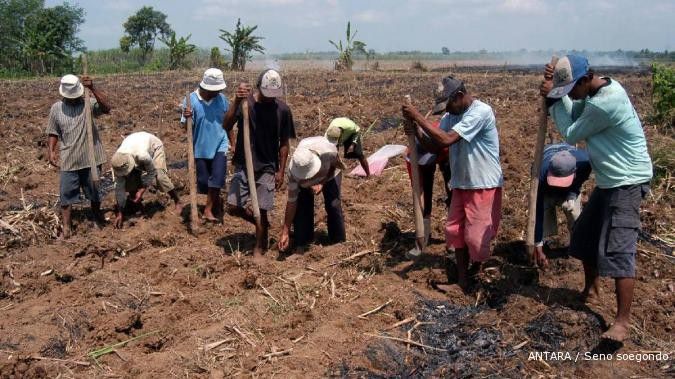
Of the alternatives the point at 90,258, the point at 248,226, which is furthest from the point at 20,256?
the point at 248,226

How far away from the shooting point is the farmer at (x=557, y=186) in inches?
175

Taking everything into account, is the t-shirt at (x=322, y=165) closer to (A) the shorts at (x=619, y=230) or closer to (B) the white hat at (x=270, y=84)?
(B) the white hat at (x=270, y=84)

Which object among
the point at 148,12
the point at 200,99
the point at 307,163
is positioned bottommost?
the point at 307,163

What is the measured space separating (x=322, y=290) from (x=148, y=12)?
1717 inches

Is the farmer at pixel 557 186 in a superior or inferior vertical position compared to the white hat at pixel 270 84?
inferior

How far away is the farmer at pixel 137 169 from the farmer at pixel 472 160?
10.6ft

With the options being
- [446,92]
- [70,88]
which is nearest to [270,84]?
[446,92]

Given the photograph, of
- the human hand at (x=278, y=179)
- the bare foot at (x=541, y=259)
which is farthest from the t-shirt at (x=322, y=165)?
the bare foot at (x=541, y=259)

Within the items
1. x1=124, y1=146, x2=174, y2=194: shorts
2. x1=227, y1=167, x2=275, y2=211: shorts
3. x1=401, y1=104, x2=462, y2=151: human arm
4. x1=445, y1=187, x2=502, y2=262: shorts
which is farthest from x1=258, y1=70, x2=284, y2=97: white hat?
x1=124, y1=146, x2=174, y2=194: shorts

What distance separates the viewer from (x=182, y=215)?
671cm

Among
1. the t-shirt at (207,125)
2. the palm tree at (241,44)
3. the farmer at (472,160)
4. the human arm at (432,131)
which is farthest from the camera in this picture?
the palm tree at (241,44)

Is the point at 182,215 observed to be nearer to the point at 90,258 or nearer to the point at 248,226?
the point at 248,226

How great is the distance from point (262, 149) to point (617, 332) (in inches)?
122

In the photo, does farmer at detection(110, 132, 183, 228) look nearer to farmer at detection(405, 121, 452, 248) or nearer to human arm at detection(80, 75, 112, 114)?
human arm at detection(80, 75, 112, 114)
